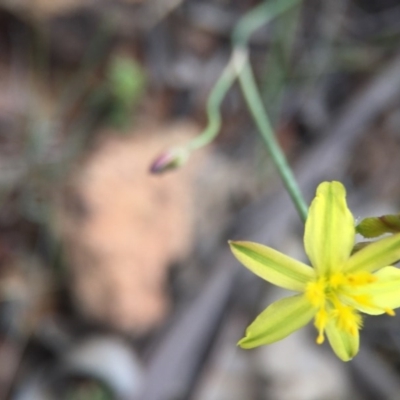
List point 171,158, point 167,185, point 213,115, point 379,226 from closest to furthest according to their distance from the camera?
point 379,226 < point 171,158 < point 213,115 < point 167,185

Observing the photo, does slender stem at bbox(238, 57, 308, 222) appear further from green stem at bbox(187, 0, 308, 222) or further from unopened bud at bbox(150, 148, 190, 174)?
unopened bud at bbox(150, 148, 190, 174)

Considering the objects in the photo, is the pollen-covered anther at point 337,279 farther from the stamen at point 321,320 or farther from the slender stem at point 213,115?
the slender stem at point 213,115

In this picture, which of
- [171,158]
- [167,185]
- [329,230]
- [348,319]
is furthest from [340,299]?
[167,185]

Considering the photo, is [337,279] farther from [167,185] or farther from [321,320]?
[167,185]

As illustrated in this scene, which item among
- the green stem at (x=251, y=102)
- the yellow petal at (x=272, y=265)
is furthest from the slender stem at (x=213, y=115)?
the yellow petal at (x=272, y=265)

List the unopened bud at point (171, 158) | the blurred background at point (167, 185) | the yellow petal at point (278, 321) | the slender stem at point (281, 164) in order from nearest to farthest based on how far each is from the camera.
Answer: the yellow petal at point (278, 321) < the slender stem at point (281, 164) < the unopened bud at point (171, 158) < the blurred background at point (167, 185)

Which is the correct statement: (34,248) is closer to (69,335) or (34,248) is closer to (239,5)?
(69,335)
